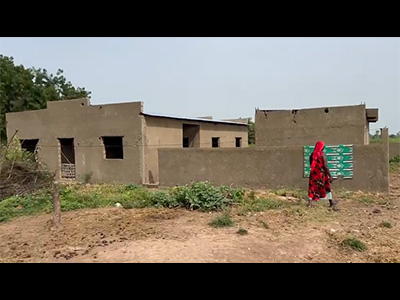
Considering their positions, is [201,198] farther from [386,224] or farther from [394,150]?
[394,150]

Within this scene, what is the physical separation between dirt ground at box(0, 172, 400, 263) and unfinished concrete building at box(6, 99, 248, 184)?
16.7 ft

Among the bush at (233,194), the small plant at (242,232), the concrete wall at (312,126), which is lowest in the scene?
the small plant at (242,232)

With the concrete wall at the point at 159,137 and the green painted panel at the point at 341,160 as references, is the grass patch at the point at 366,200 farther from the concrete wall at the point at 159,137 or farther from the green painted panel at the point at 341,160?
the concrete wall at the point at 159,137

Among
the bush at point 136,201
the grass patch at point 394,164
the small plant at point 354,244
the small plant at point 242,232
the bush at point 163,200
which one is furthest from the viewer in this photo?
the grass patch at point 394,164

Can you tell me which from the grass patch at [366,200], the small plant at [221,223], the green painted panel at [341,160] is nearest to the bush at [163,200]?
the small plant at [221,223]

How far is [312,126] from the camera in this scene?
12.6 meters

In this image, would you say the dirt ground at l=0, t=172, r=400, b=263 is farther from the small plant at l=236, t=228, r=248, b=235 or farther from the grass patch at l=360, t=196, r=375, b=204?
the grass patch at l=360, t=196, r=375, b=204

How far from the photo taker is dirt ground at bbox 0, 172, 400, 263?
4.23 metres

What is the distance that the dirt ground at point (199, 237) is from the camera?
423cm

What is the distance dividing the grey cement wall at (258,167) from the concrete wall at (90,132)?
173 centimetres

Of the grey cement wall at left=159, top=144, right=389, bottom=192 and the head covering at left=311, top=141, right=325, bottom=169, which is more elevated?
the head covering at left=311, top=141, right=325, bottom=169

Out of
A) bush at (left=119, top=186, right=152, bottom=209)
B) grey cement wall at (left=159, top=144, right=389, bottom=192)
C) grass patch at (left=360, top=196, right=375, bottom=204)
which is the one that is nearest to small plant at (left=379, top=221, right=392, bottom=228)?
grass patch at (left=360, top=196, right=375, bottom=204)

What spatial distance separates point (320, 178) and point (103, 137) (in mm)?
9187

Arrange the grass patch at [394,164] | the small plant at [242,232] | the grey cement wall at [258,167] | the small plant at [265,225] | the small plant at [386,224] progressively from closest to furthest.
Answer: the small plant at [242,232] → the small plant at [265,225] → the small plant at [386,224] → the grey cement wall at [258,167] → the grass patch at [394,164]
